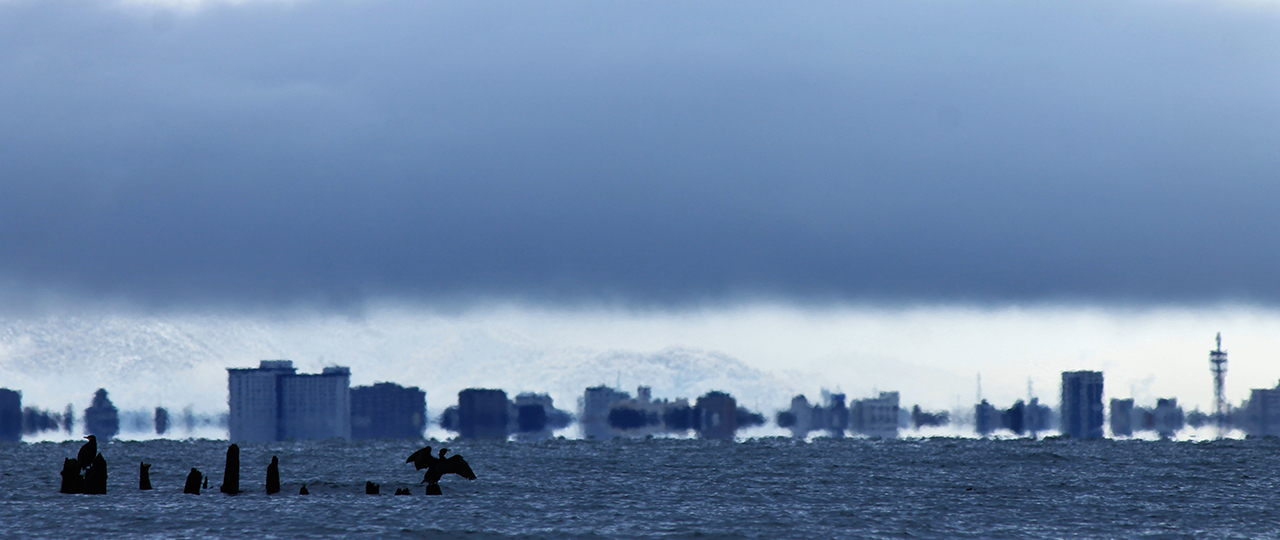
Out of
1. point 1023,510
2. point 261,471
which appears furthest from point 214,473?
point 1023,510

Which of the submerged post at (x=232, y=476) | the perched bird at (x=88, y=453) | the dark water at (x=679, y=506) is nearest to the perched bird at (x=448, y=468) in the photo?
the dark water at (x=679, y=506)

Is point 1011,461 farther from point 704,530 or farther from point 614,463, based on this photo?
point 704,530

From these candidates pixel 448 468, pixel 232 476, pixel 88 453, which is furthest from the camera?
pixel 232 476

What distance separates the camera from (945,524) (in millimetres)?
85250

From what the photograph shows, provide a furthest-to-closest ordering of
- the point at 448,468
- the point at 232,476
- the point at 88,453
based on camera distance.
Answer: the point at 232,476 → the point at 448,468 → the point at 88,453

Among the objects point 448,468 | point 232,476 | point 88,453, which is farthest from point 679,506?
point 88,453

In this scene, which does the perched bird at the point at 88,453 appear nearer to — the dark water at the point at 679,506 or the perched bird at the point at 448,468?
the dark water at the point at 679,506

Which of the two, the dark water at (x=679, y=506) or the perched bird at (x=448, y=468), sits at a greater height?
the perched bird at (x=448, y=468)

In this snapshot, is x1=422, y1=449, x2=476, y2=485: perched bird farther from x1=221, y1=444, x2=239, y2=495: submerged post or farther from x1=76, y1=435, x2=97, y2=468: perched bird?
x1=76, y1=435, x2=97, y2=468: perched bird

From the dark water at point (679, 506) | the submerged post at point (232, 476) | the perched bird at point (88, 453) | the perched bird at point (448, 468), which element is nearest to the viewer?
the dark water at point (679, 506)

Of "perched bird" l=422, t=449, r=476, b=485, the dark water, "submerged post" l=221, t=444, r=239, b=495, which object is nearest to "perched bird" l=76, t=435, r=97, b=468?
the dark water

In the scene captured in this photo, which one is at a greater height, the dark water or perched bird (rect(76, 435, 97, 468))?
perched bird (rect(76, 435, 97, 468))

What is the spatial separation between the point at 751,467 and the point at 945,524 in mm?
82417

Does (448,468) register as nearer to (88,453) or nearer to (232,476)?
(232,476)
